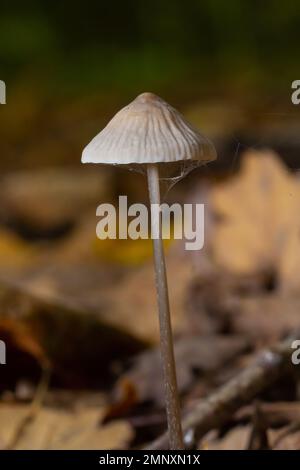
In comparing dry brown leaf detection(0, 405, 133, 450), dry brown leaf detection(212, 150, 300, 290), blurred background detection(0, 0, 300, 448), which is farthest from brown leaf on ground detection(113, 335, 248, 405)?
dry brown leaf detection(212, 150, 300, 290)

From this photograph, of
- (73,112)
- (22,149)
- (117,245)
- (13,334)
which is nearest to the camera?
(13,334)

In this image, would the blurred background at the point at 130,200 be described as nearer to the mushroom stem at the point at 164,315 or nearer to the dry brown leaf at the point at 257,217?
the dry brown leaf at the point at 257,217

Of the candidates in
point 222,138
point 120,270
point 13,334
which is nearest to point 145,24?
point 222,138

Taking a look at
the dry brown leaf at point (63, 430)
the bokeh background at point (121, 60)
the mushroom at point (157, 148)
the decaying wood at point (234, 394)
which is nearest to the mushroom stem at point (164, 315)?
the mushroom at point (157, 148)

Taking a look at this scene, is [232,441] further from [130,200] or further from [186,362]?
[130,200]

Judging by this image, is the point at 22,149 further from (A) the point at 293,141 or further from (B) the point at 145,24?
(A) the point at 293,141

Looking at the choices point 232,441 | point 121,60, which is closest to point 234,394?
point 232,441
